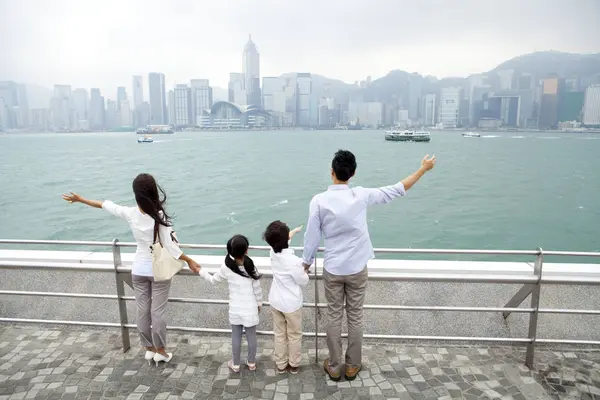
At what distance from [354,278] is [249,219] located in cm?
2211

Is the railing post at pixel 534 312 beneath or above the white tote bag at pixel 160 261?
beneath

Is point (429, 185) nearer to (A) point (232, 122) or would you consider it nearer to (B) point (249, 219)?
(B) point (249, 219)

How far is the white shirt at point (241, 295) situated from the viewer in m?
3.31

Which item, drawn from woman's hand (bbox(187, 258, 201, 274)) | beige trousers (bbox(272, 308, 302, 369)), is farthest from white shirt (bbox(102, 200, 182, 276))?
beige trousers (bbox(272, 308, 302, 369))

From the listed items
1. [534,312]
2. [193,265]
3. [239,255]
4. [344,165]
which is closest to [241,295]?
[239,255]

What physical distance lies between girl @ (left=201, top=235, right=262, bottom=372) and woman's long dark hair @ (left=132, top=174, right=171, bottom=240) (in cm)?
54

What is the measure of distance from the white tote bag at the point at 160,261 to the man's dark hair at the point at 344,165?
1384 millimetres

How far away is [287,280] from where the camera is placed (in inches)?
128

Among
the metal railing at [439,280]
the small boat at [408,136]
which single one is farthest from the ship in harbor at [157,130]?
the metal railing at [439,280]

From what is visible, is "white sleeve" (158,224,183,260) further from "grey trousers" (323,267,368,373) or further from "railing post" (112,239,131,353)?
"grey trousers" (323,267,368,373)

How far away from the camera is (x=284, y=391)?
10.4 feet

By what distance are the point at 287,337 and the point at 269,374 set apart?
304mm

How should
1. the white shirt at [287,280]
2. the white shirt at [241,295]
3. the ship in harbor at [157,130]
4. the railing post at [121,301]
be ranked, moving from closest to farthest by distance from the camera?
the white shirt at [287,280]
the white shirt at [241,295]
the railing post at [121,301]
the ship in harbor at [157,130]

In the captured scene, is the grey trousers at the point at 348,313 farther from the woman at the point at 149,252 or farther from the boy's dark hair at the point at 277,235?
the woman at the point at 149,252
